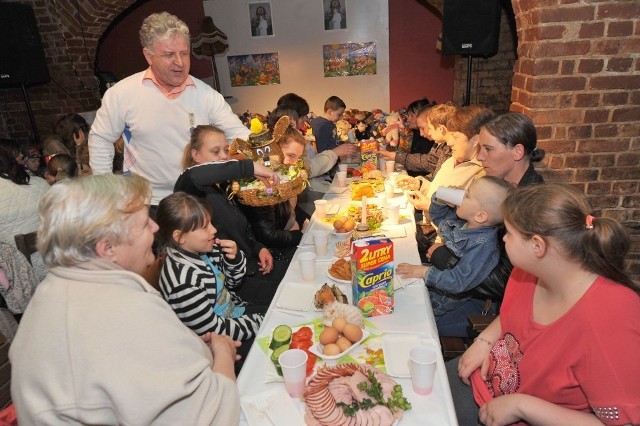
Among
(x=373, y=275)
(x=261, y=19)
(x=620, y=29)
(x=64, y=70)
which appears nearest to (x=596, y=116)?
(x=620, y=29)

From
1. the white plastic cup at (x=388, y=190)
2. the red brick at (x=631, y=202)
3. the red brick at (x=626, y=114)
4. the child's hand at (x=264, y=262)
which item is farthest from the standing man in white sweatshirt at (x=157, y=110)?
the red brick at (x=631, y=202)

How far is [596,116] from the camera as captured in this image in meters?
2.85

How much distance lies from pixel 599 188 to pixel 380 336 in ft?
7.65

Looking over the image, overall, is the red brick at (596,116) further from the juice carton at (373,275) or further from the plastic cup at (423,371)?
the plastic cup at (423,371)

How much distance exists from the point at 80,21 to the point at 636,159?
706cm

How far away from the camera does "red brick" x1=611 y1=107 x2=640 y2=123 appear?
9.26ft

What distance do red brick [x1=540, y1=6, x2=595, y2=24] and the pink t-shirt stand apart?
199 centimetres

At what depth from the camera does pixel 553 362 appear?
134 cm

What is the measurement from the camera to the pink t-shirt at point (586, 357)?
1.18 m

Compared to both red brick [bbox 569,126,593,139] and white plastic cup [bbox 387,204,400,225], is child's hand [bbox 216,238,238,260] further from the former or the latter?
red brick [bbox 569,126,593,139]

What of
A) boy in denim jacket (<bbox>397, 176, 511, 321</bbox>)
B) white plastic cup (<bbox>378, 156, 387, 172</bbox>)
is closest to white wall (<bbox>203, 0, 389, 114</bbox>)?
white plastic cup (<bbox>378, 156, 387, 172</bbox>)

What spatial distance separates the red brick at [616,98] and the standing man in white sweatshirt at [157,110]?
8.49 feet

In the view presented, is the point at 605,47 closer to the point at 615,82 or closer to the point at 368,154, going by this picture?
the point at 615,82

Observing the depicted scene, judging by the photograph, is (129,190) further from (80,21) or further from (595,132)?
(80,21)
